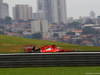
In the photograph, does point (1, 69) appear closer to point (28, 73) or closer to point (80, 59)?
point (28, 73)

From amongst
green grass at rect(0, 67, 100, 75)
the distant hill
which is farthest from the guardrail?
the distant hill

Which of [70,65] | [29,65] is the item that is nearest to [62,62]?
[70,65]

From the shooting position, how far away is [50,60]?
42.6 feet

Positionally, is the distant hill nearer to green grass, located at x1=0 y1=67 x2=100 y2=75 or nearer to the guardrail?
the guardrail

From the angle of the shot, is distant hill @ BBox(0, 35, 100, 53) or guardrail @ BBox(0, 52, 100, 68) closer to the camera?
guardrail @ BBox(0, 52, 100, 68)

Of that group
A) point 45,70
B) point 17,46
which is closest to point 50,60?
point 45,70

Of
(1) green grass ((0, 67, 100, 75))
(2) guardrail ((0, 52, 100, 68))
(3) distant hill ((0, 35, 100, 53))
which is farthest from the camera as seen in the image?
(3) distant hill ((0, 35, 100, 53))

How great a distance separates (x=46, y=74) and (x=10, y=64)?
269 centimetres

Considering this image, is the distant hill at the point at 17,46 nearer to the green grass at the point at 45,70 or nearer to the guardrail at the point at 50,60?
the guardrail at the point at 50,60

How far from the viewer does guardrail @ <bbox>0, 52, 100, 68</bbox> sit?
12.9 metres

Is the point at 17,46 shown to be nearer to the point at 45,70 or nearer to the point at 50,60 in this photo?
the point at 50,60

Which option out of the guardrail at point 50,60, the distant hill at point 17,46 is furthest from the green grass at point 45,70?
the distant hill at point 17,46

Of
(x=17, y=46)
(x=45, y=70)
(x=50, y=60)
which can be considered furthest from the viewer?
(x=17, y=46)

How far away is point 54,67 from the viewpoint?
42.3ft
